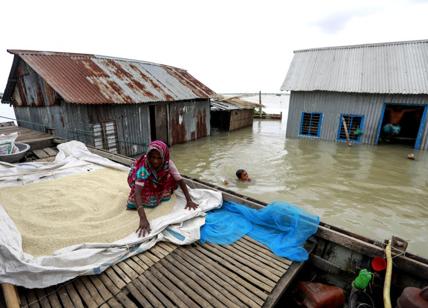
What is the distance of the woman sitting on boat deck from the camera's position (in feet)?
10.9

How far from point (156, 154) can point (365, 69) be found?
589 inches

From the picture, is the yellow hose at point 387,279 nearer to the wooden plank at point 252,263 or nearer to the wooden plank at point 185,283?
the wooden plank at point 252,263

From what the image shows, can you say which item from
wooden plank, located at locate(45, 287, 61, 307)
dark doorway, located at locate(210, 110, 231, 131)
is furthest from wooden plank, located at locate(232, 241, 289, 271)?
dark doorway, located at locate(210, 110, 231, 131)

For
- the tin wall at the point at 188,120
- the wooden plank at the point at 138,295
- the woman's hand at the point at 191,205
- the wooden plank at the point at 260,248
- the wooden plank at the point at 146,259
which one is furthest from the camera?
the tin wall at the point at 188,120

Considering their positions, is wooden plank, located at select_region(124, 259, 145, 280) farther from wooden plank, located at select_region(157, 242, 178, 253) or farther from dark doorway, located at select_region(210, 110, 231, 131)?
dark doorway, located at select_region(210, 110, 231, 131)

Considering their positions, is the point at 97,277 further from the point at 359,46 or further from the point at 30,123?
the point at 359,46

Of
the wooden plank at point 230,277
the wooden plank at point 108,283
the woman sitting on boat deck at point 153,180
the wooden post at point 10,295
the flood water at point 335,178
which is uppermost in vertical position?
the woman sitting on boat deck at point 153,180

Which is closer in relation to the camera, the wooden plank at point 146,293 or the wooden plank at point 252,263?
the wooden plank at point 146,293

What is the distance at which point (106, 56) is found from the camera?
11953 mm

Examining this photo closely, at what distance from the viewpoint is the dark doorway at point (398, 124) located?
42.4 feet

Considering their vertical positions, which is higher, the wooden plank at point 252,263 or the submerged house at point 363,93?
the submerged house at point 363,93

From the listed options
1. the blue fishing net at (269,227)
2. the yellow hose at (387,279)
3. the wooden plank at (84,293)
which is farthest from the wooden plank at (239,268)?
the wooden plank at (84,293)

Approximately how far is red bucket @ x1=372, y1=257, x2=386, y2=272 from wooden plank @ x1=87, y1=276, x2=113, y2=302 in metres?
2.85

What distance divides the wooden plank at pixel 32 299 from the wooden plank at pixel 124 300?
0.70m
